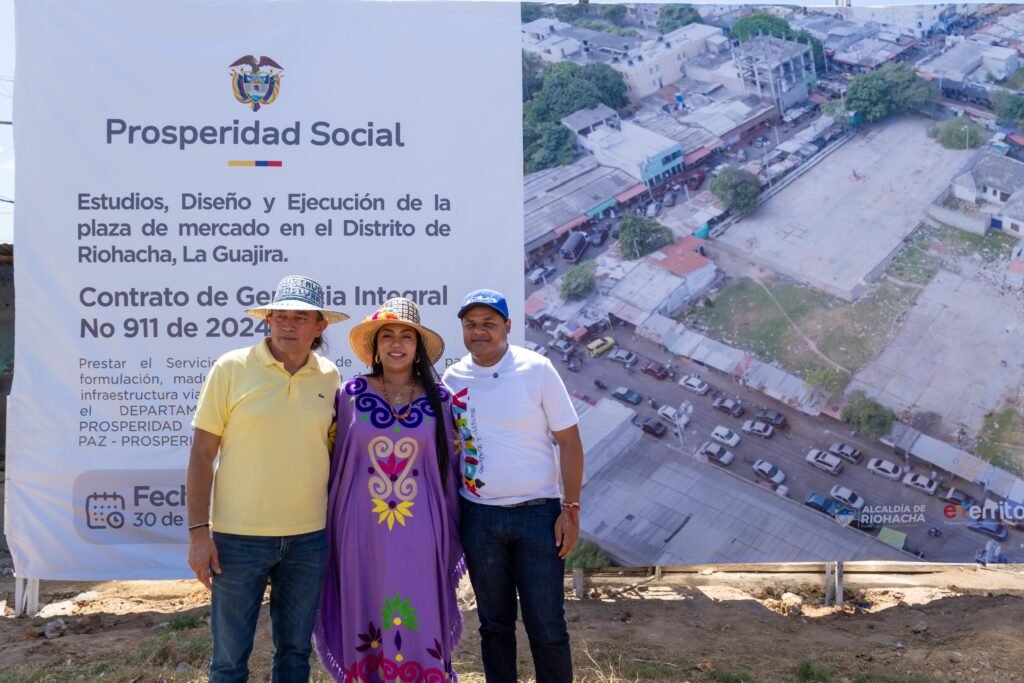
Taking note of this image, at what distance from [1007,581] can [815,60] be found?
321 centimetres

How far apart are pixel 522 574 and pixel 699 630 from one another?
1938 millimetres

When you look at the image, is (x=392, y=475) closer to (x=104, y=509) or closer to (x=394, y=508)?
(x=394, y=508)

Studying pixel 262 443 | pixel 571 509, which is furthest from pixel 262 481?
pixel 571 509

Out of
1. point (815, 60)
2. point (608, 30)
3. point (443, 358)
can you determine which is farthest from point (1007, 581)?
point (608, 30)

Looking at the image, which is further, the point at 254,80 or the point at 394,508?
the point at 254,80

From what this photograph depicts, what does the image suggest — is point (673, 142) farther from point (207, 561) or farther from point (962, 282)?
point (207, 561)

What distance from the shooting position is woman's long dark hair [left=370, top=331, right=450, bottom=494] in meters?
2.83

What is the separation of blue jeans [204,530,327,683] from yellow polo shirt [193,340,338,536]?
6 cm

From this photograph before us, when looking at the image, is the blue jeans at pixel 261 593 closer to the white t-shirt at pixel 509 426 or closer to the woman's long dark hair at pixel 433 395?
the woman's long dark hair at pixel 433 395

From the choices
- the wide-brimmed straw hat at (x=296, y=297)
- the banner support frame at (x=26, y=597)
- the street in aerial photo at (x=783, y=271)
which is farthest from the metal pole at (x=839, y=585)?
the banner support frame at (x=26, y=597)

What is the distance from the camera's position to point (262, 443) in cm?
271

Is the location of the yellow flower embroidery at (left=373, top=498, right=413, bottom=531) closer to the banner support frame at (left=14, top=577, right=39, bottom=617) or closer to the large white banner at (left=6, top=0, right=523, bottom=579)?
the large white banner at (left=6, top=0, right=523, bottom=579)

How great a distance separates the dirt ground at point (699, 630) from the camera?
12.9 ft

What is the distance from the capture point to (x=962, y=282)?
4.71m
